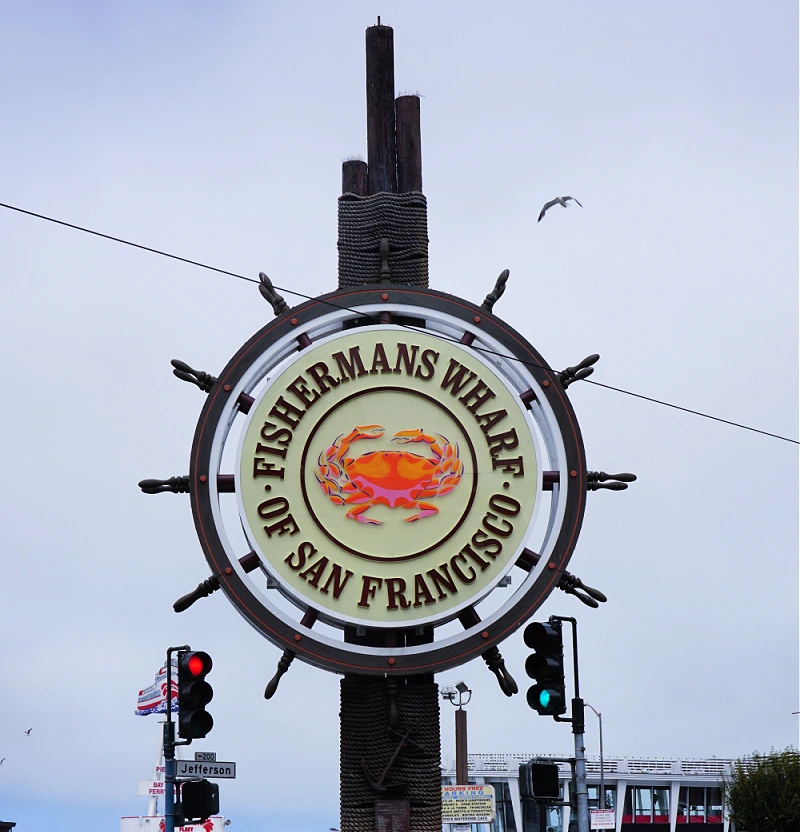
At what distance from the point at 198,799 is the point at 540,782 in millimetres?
3135

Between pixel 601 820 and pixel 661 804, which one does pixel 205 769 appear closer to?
pixel 601 820

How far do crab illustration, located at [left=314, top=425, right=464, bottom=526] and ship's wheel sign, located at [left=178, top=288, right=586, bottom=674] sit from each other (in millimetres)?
14

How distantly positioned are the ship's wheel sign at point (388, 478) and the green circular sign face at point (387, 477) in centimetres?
1

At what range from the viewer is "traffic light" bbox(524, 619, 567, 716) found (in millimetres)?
14656

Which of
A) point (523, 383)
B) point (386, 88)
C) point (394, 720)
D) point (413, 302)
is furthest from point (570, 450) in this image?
point (386, 88)

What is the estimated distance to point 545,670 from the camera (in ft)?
48.0

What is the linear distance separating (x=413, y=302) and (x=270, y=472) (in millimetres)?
2252

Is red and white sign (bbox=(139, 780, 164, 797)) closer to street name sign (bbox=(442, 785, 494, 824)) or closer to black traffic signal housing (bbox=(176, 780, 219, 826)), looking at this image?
street name sign (bbox=(442, 785, 494, 824))

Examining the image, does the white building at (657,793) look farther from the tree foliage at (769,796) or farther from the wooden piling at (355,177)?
the wooden piling at (355,177)

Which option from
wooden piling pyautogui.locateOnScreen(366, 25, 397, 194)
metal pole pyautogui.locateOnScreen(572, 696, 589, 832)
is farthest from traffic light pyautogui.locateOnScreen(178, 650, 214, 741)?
wooden piling pyautogui.locateOnScreen(366, 25, 397, 194)

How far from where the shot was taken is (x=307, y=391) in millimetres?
15586

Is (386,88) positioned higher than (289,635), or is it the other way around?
(386,88)

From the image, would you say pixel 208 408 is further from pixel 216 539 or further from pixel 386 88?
pixel 386 88

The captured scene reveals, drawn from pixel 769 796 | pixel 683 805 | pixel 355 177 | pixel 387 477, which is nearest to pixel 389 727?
pixel 387 477
